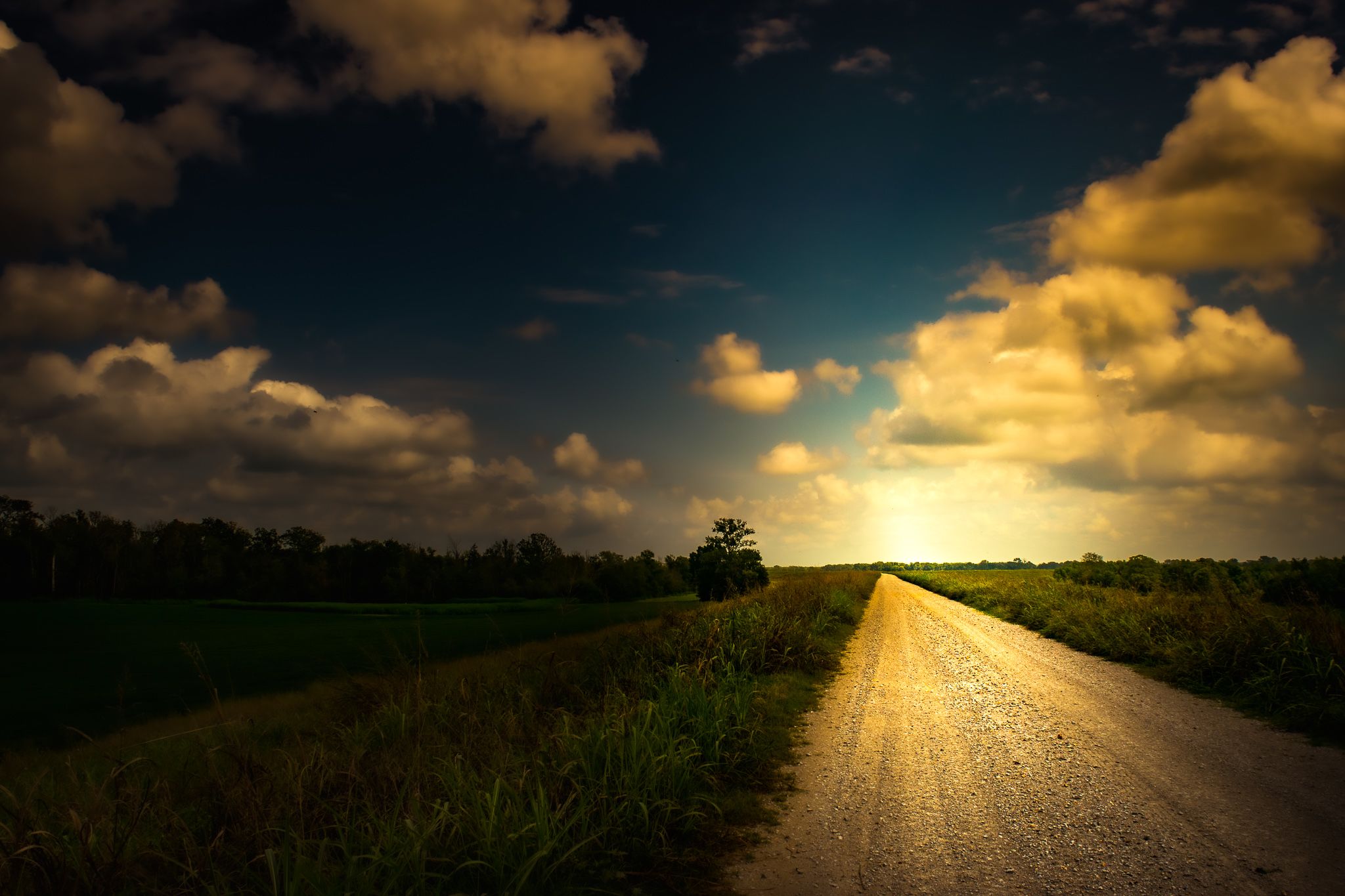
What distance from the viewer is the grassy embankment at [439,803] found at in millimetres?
3543

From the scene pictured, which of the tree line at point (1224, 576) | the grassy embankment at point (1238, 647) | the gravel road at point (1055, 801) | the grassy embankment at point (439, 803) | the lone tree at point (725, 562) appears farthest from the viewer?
the lone tree at point (725, 562)

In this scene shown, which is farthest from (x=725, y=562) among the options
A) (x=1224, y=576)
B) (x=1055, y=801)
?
(x=1055, y=801)

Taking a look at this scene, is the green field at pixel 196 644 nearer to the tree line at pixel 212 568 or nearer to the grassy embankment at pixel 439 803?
the grassy embankment at pixel 439 803

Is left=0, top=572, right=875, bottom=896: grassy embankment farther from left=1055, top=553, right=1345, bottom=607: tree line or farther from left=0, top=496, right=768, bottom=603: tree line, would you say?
left=0, top=496, right=768, bottom=603: tree line

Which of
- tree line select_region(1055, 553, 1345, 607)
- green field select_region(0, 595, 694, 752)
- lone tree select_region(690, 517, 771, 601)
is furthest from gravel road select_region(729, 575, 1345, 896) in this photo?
lone tree select_region(690, 517, 771, 601)

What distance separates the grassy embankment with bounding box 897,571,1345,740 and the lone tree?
36903 mm

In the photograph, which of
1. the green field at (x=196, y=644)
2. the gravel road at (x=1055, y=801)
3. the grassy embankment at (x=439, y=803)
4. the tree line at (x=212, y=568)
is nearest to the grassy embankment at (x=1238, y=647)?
the gravel road at (x=1055, y=801)

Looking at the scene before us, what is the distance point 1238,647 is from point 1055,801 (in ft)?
23.7

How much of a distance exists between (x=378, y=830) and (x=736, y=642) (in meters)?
7.98

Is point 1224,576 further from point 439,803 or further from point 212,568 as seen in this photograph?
point 212,568

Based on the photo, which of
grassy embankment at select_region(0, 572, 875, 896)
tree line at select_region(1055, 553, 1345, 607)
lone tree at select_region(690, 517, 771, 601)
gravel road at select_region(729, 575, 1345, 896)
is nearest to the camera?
grassy embankment at select_region(0, 572, 875, 896)

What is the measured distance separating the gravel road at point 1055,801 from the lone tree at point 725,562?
42513 millimetres

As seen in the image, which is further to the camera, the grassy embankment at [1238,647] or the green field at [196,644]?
the green field at [196,644]

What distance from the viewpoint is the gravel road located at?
156 inches
